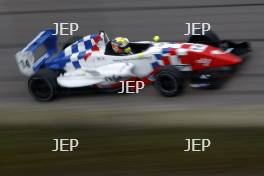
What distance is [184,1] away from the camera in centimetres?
776

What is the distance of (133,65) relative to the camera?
591 centimetres

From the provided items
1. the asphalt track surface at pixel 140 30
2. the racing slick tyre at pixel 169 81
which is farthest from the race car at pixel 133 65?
the asphalt track surface at pixel 140 30

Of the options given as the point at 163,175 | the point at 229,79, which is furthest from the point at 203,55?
the point at 163,175

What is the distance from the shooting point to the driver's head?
236 inches

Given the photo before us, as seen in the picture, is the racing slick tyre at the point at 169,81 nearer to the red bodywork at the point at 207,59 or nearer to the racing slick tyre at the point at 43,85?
the red bodywork at the point at 207,59

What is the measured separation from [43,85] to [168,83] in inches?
42.6

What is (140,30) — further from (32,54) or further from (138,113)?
(138,113)

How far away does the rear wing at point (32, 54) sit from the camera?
619 cm

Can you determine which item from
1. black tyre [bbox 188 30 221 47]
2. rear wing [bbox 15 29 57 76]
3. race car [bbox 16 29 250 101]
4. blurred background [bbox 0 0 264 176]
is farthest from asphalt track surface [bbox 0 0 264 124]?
black tyre [bbox 188 30 221 47]

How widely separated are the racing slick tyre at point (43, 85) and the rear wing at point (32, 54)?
0.82 feet

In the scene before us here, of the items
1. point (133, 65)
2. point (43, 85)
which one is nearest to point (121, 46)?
point (133, 65)

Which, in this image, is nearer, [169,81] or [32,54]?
[169,81]

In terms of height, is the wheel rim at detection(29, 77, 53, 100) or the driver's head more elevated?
the driver's head

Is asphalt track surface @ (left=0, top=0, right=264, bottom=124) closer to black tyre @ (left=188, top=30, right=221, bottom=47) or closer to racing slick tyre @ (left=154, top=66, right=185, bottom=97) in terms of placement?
racing slick tyre @ (left=154, top=66, right=185, bottom=97)
